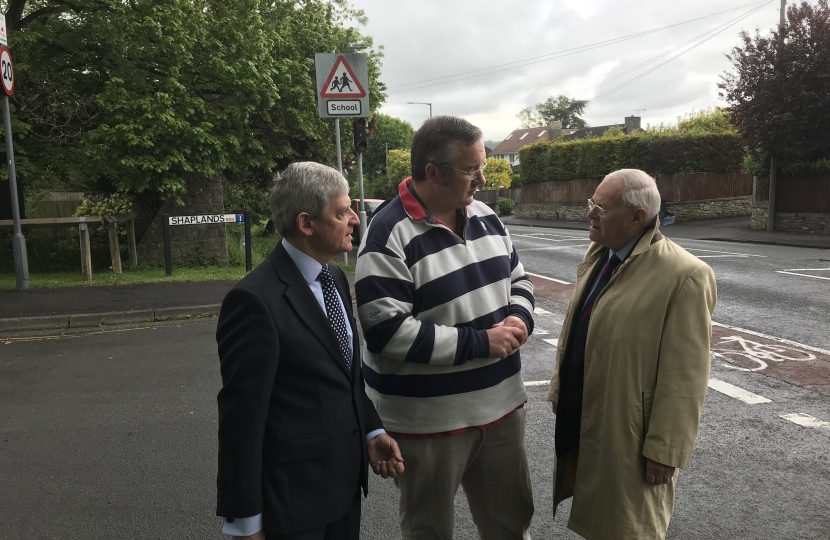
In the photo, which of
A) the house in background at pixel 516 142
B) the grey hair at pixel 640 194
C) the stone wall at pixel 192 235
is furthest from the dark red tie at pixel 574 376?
the house in background at pixel 516 142

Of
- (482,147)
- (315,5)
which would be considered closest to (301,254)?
(482,147)

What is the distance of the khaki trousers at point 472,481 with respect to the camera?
242 centimetres

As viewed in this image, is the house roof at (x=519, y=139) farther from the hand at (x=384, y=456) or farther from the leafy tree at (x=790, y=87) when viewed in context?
the hand at (x=384, y=456)

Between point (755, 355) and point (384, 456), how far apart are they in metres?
5.33

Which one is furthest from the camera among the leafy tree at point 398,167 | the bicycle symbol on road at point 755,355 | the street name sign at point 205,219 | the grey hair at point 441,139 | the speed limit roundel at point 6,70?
the leafy tree at point 398,167

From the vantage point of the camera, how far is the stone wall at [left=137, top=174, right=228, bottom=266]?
12781 mm

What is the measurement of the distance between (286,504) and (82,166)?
11178 millimetres

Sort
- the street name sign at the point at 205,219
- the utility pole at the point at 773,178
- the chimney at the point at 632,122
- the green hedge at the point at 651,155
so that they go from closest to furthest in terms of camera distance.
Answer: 1. the street name sign at the point at 205,219
2. the utility pole at the point at 773,178
3. the green hedge at the point at 651,155
4. the chimney at the point at 632,122

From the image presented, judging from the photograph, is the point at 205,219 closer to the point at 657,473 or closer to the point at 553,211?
the point at 657,473

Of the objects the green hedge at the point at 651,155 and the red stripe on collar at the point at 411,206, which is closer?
the red stripe on collar at the point at 411,206

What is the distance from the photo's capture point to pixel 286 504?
199cm

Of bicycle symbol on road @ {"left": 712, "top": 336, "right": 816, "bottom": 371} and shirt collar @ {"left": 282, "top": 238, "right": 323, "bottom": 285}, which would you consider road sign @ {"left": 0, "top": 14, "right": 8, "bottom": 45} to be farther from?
bicycle symbol on road @ {"left": 712, "top": 336, "right": 816, "bottom": 371}

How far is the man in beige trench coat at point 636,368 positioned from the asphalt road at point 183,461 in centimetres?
98

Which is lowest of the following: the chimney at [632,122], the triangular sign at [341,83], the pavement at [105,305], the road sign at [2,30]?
the pavement at [105,305]
